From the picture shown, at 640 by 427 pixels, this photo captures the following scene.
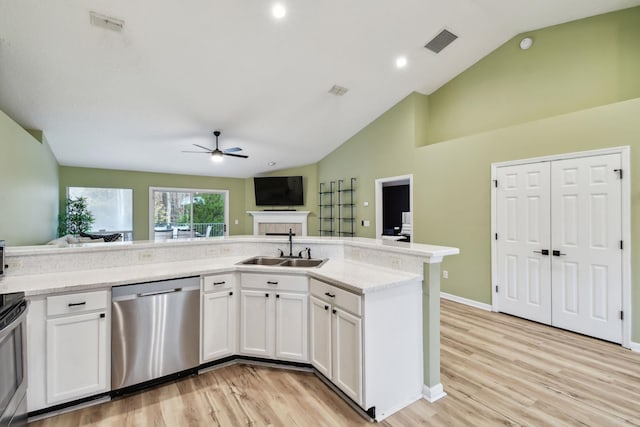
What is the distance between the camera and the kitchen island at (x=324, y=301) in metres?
1.87

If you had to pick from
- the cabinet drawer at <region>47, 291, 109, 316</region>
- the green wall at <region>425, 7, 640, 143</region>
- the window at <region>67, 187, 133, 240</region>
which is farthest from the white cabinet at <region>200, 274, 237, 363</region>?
the window at <region>67, 187, 133, 240</region>

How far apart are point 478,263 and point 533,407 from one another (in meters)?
2.39

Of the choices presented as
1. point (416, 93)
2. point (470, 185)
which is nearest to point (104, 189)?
point (416, 93)

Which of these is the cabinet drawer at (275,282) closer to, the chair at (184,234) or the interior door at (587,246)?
the interior door at (587,246)

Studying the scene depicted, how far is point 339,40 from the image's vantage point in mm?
3496

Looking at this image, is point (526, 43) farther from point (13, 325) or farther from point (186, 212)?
point (186, 212)

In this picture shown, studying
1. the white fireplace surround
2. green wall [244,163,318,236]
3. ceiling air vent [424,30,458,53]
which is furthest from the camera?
the white fireplace surround

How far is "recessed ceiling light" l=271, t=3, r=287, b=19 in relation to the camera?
2.86 m

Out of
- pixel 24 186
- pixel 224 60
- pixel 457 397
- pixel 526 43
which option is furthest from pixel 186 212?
pixel 526 43

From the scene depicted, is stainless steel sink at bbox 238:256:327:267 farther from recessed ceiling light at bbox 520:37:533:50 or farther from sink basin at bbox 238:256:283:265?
recessed ceiling light at bbox 520:37:533:50

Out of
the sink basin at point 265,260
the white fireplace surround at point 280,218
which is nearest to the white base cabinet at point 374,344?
the sink basin at point 265,260

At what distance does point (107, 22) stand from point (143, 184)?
18.2ft

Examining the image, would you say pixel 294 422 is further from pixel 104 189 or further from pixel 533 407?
pixel 104 189

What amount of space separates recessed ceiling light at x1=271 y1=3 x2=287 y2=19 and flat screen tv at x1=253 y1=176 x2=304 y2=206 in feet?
15.8
